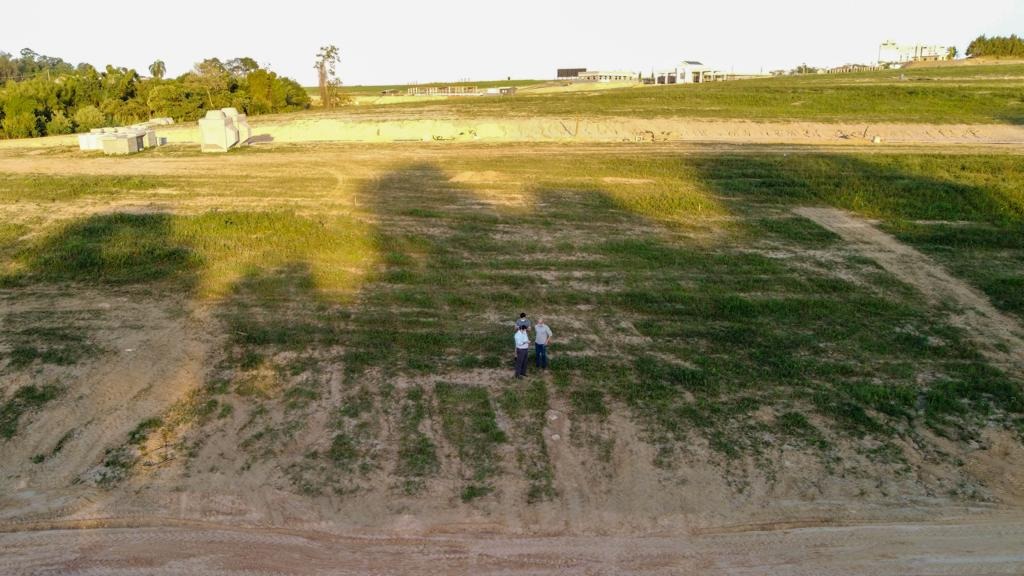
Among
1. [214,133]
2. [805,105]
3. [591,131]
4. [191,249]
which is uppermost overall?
[805,105]

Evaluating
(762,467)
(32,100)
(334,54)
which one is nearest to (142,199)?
(762,467)

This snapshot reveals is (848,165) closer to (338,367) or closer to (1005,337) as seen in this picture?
(1005,337)

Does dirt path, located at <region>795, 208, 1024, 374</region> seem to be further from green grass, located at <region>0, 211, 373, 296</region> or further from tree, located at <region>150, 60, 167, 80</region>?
tree, located at <region>150, 60, 167, 80</region>

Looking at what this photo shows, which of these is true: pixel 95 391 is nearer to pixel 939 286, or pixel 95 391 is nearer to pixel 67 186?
pixel 67 186

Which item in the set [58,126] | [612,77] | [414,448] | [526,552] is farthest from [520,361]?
[612,77]

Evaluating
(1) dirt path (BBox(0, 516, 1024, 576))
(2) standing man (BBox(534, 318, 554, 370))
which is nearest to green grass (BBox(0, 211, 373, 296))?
(2) standing man (BBox(534, 318, 554, 370))
